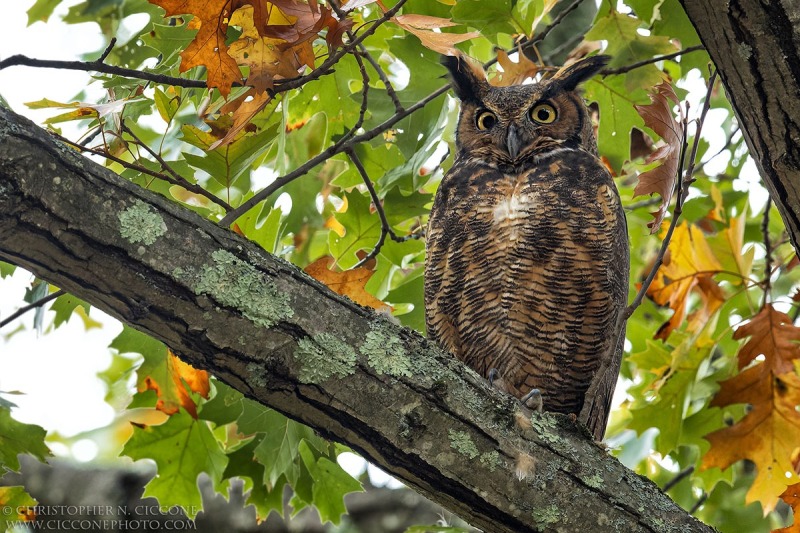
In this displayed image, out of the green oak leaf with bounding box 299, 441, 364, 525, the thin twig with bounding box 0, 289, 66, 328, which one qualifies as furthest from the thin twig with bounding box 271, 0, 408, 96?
the green oak leaf with bounding box 299, 441, 364, 525

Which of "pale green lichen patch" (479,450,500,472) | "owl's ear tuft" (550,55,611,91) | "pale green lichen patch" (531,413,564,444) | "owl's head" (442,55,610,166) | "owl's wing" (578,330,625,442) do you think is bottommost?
"pale green lichen patch" (479,450,500,472)

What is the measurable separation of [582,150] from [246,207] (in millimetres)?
1401

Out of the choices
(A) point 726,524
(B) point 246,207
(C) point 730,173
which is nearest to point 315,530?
(A) point 726,524

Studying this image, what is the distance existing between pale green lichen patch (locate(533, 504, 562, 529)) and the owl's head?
1.45m

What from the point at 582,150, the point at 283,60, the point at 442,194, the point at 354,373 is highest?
the point at 582,150

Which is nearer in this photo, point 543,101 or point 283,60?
point 283,60

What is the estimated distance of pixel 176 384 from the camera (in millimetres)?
2896

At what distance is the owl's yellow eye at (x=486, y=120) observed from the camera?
10.5 feet

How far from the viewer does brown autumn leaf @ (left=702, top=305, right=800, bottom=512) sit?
3035 millimetres

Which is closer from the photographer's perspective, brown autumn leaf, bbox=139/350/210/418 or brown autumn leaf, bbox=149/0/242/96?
brown autumn leaf, bbox=149/0/242/96

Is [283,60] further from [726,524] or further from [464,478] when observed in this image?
[726,524]

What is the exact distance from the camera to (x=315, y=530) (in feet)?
14.9

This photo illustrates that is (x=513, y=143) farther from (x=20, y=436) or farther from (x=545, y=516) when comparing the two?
(x=20, y=436)

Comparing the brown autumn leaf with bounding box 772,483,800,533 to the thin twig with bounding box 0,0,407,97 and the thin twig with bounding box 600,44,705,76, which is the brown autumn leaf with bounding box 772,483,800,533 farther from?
the thin twig with bounding box 0,0,407,97
